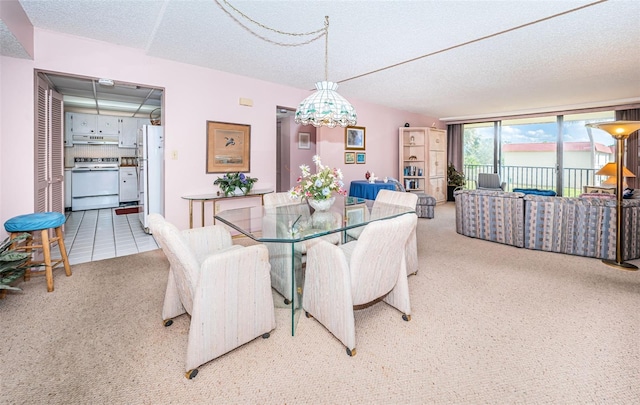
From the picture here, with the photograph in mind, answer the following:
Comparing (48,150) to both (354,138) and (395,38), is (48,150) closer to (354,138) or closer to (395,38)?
(395,38)

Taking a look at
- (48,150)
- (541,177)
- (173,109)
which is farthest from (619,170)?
(48,150)

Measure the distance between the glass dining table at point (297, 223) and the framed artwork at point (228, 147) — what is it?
178 centimetres

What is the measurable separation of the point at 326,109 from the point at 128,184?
6649mm

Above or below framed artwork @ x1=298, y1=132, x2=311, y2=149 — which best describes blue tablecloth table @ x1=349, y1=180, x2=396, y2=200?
below

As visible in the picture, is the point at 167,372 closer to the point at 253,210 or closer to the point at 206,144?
the point at 253,210

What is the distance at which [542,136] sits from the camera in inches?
295

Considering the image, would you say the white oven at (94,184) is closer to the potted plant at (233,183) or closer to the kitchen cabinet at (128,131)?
the kitchen cabinet at (128,131)

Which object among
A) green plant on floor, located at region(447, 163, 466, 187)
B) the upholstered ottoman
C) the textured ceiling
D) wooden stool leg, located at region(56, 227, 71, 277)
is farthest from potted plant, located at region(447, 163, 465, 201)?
wooden stool leg, located at region(56, 227, 71, 277)

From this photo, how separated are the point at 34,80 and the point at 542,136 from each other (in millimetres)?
9761

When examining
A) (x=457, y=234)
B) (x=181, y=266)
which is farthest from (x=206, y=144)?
(x=457, y=234)

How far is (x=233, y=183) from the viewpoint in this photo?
409 centimetres

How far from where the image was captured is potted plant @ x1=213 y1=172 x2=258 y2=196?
4047mm

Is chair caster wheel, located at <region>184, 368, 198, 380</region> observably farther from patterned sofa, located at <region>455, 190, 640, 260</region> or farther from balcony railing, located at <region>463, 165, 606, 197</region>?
balcony railing, located at <region>463, 165, 606, 197</region>

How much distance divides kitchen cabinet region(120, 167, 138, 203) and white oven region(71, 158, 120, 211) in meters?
0.11
